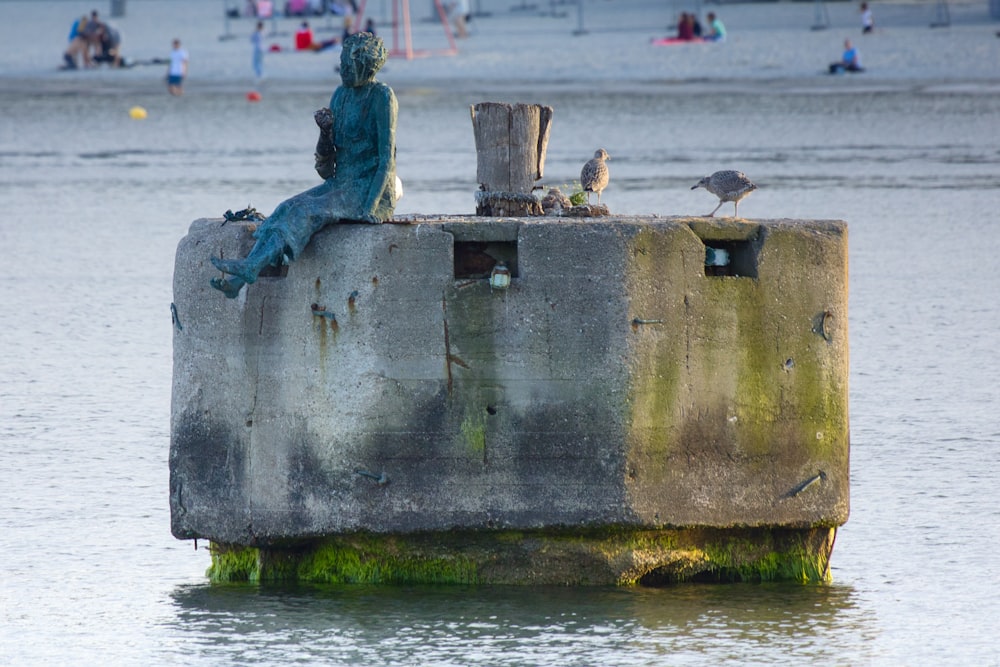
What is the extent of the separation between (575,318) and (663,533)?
1231mm

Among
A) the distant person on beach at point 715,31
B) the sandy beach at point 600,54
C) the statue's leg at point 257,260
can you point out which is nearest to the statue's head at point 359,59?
the statue's leg at point 257,260

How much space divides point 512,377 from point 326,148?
1560 millimetres

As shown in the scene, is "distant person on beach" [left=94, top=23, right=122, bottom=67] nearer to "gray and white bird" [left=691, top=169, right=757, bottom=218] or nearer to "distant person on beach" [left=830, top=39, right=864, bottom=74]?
"distant person on beach" [left=830, top=39, right=864, bottom=74]

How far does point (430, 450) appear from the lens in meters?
9.05

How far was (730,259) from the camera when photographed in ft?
30.6

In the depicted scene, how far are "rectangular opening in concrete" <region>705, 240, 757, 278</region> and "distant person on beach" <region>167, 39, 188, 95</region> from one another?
41.1m

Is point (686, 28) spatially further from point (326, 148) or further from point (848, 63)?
point (326, 148)

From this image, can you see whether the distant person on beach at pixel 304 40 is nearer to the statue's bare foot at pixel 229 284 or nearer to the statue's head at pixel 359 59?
the statue's head at pixel 359 59

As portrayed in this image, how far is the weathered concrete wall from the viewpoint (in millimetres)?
8977

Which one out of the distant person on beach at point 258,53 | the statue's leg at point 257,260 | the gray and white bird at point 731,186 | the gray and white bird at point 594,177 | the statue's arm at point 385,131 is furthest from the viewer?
the distant person on beach at point 258,53

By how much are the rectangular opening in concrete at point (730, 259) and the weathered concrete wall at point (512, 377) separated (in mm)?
17

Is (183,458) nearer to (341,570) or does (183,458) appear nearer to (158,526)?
(341,570)

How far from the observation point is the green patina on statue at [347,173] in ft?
29.4

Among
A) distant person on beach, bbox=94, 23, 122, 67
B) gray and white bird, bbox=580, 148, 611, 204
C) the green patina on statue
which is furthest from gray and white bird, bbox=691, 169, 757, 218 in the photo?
distant person on beach, bbox=94, 23, 122, 67
